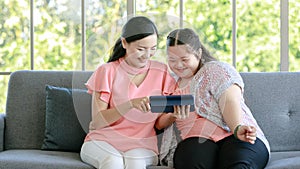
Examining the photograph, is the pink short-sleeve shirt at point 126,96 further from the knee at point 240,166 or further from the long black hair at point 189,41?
the knee at point 240,166

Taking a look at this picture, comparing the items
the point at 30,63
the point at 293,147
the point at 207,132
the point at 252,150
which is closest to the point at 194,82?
the point at 207,132

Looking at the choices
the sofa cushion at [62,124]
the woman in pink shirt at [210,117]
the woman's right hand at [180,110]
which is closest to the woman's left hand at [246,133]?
the woman in pink shirt at [210,117]

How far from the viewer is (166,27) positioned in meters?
2.47

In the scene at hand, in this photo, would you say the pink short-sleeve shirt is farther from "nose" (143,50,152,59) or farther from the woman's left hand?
the woman's left hand

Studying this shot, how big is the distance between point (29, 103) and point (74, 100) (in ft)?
1.19

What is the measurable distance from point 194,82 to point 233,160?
0.44 m

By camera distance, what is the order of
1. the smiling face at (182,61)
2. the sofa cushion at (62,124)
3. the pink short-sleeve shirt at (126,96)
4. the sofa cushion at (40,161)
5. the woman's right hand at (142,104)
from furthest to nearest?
the sofa cushion at (62,124) → the sofa cushion at (40,161) → the pink short-sleeve shirt at (126,96) → the smiling face at (182,61) → the woman's right hand at (142,104)

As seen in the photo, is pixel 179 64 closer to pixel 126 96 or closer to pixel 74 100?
pixel 126 96

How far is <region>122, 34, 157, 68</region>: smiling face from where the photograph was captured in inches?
97.3

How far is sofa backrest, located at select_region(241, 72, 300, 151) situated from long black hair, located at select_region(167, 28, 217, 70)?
657 millimetres

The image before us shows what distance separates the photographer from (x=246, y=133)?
2.54 m

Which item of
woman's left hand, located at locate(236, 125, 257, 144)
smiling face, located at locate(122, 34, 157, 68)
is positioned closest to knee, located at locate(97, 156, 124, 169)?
smiling face, located at locate(122, 34, 157, 68)

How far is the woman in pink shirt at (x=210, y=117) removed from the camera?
2549 millimetres

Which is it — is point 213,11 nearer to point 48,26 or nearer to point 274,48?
point 274,48
